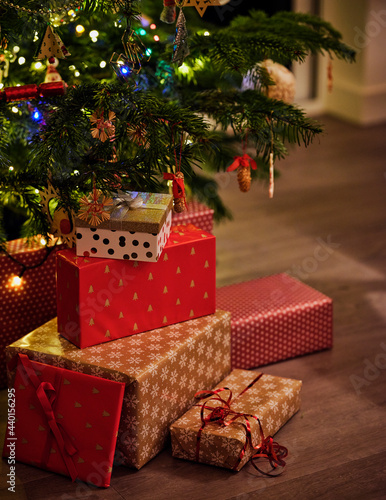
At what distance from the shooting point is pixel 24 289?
208 cm

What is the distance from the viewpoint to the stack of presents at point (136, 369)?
1.74 metres

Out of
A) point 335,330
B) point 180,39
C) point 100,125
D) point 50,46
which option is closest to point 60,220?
point 100,125

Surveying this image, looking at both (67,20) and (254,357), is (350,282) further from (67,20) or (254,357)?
(67,20)

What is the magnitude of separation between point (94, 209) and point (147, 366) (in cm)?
37

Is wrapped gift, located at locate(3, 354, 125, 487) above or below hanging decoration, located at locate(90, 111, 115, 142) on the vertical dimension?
below

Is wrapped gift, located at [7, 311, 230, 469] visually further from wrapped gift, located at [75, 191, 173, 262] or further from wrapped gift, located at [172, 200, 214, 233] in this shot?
wrapped gift, located at [172, 200, 214, 233]

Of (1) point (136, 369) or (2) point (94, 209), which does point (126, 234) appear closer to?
(2) point (94, 209)

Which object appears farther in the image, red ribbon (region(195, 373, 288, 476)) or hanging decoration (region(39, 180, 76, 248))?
hanging decoration (region(39, 180, 76, 248))

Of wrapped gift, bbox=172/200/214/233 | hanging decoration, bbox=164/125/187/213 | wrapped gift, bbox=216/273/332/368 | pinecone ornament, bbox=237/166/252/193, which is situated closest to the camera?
hanging decoration, bbox=164/125/187/213

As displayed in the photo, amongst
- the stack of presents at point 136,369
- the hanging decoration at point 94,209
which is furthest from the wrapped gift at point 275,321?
the hanging decoration at point 94,209

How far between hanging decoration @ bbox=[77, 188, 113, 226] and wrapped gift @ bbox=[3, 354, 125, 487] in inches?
13.4

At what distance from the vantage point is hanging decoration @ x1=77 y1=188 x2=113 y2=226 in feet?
5.77

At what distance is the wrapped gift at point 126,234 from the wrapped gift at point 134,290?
27 millimetres

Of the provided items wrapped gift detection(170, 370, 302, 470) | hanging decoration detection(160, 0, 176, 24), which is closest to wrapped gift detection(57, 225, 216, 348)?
wrapped gift detection(170, 370, 302, 470)
